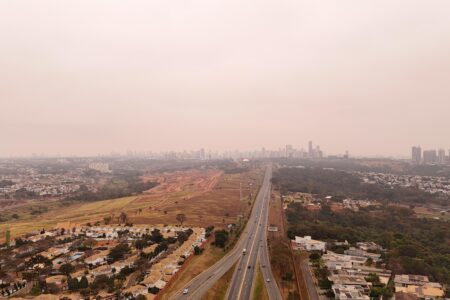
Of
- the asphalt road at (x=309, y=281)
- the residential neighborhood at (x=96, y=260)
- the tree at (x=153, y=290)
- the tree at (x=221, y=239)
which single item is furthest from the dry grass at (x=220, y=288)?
the tree at (x=221, y=239)

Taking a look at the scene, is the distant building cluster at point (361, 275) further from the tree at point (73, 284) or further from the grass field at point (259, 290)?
the tree at point (73, 284)

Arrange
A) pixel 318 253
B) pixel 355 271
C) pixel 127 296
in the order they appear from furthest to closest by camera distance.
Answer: pixel 318 253
pixel 355 271
pixel 127 296

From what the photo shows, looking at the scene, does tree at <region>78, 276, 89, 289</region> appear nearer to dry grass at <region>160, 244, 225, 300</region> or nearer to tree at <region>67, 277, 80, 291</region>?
tree at <region>67, 277, 80, 291</region>

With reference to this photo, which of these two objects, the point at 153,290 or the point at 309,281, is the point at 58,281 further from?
the point at 309,281

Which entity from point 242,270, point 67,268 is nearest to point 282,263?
point 242,270

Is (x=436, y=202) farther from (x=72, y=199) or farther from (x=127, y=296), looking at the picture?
(x=72, y=199)

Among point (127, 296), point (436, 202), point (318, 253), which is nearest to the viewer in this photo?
point (127, 296)

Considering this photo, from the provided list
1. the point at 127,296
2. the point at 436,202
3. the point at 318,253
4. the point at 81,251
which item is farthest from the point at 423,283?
the point at 436,202
